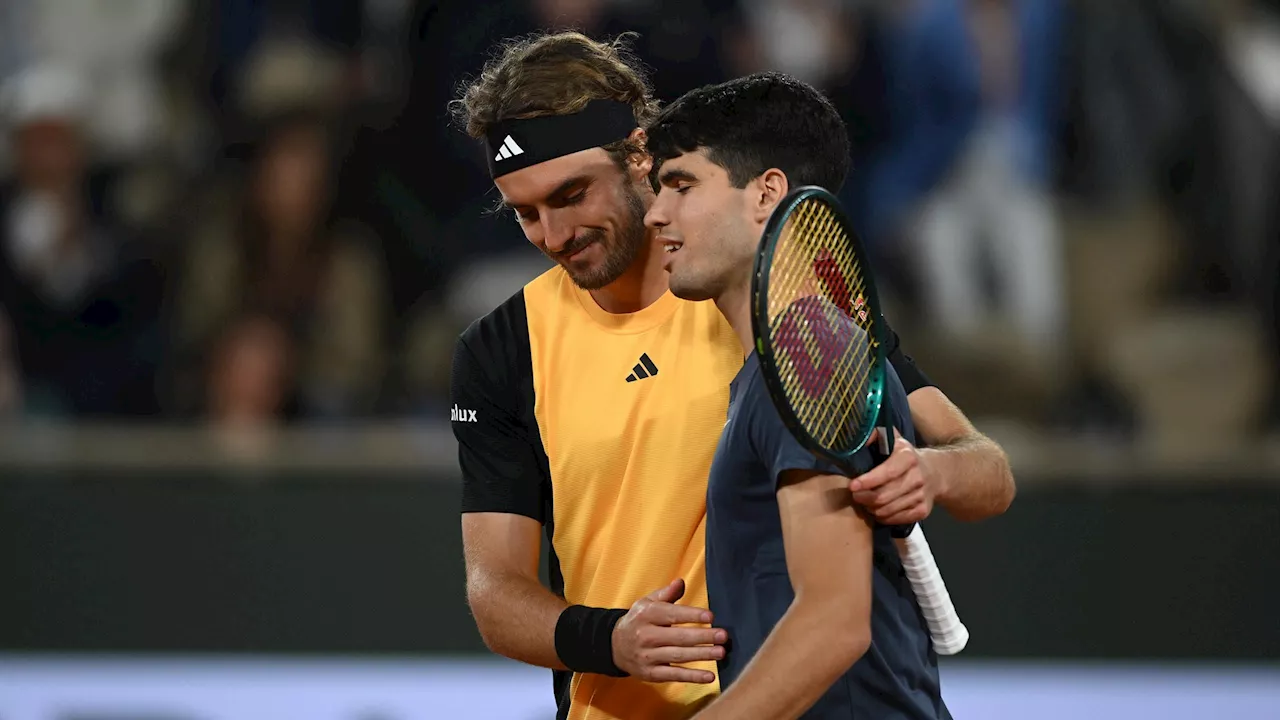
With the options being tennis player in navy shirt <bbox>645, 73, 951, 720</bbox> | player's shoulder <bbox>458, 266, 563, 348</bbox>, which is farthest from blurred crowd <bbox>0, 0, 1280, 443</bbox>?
tennis player in navy shirt <bbox>645, 73, 951, 720</bbox>

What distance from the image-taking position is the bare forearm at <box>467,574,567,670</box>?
2.94 meters

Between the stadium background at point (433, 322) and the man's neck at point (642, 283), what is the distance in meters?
2.29

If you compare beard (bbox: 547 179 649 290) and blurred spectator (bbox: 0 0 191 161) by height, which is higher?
blurred spectator (bbox: 0 0 191 161)

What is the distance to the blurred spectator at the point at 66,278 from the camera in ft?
20.0

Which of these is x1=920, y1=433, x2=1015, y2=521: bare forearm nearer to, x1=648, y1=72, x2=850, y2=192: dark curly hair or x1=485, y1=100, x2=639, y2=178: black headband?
x1=648, y1=72, x2=850, y2=192: dark curly hair

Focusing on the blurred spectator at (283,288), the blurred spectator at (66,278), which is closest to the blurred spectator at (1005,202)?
the blurred spectator at (283,288)

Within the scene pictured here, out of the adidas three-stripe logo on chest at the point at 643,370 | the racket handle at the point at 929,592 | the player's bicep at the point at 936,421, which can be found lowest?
the racket handle at the point at 929,592

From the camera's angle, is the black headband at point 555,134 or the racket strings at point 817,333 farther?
the black headband at point 555,134

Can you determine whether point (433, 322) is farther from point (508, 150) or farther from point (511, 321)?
point (508, 150)

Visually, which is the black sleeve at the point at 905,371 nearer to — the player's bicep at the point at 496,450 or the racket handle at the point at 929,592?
the racket handle at the point at 929,592

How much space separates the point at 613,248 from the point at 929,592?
3.01 feet

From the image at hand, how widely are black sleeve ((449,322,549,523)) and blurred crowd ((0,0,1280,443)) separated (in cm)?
290

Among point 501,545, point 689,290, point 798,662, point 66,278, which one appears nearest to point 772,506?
point 798,662

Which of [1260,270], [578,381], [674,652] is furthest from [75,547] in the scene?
[1260,270]
